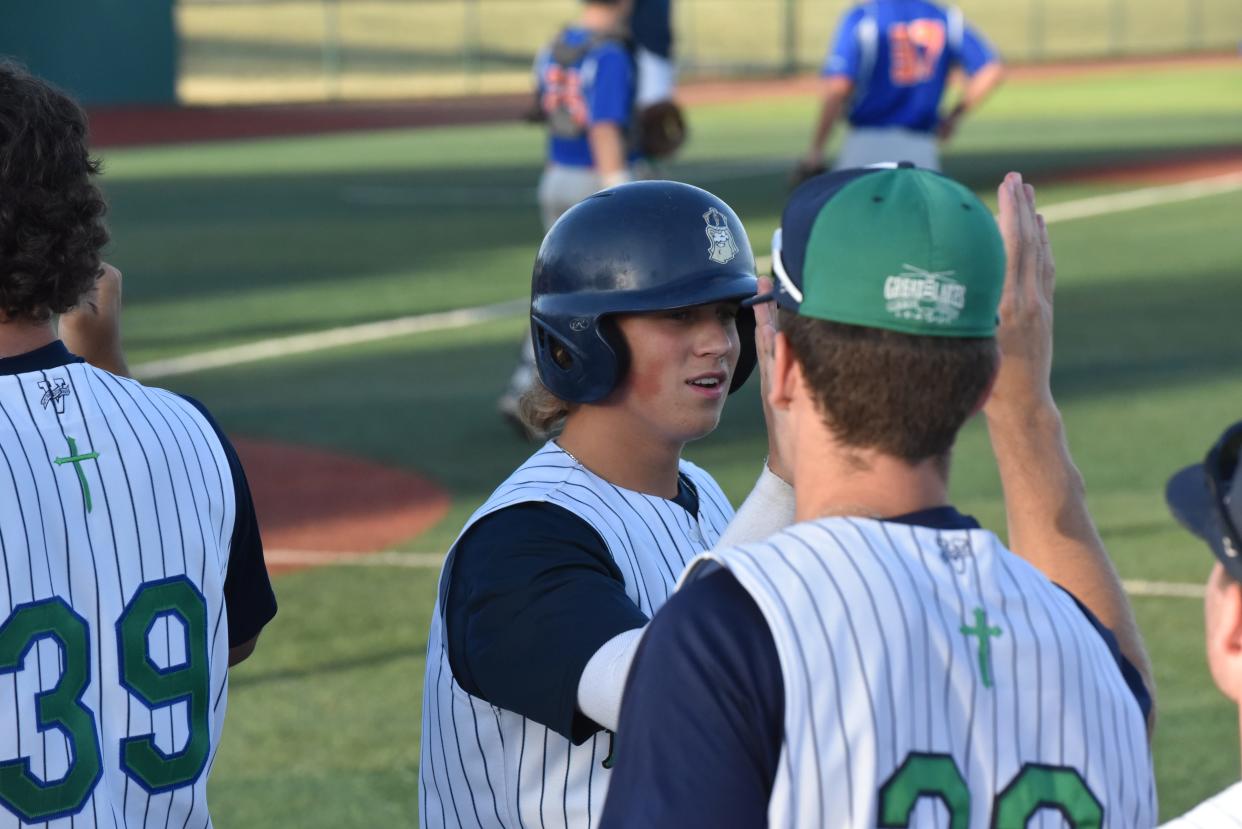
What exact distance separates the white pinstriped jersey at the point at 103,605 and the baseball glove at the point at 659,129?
843 cm

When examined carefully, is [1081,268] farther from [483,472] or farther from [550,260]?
[550,260]

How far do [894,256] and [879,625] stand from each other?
436 millimetres

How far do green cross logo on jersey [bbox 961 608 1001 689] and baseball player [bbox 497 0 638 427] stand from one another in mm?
7996

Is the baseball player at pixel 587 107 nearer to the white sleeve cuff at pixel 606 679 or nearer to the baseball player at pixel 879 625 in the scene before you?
the white sleeve cuff at pixel 606 679

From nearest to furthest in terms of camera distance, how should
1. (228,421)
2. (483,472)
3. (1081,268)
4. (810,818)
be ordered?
(810,818), (483,472), (228,421), (1081,268)

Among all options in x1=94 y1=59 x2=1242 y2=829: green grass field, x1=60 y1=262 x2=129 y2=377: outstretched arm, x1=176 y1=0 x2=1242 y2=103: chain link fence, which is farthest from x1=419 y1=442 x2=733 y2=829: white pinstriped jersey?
x1=176 y1=0 x2=1242 y2=103: chain link fence

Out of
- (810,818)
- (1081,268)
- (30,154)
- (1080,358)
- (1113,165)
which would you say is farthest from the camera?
(1113,165)

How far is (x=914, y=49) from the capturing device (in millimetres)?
12883

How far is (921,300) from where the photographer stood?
2.16 meters

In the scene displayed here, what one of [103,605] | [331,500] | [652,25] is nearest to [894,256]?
[103,605]

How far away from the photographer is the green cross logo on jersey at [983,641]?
2.11 m

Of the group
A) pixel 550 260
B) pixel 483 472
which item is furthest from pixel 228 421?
pixel 550 260

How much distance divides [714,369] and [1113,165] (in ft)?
77.6

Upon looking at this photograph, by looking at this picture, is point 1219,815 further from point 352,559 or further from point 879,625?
point 352,559
